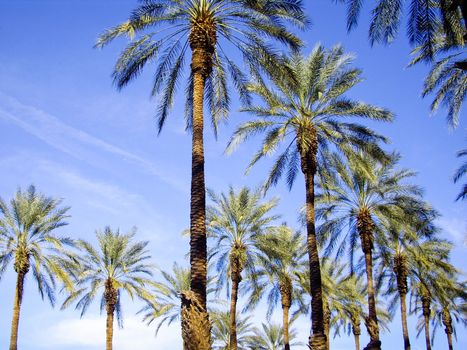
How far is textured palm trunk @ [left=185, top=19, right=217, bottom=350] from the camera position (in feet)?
40.0

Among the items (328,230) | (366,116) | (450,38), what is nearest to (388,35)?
(450,38)

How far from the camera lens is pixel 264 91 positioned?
69.4 feet

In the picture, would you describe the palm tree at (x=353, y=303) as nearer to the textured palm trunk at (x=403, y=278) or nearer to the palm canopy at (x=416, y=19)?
the textured palm trunk at (x=403, y=278)

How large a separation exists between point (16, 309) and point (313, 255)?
51.1 ft

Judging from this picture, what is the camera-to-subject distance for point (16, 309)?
25906 mm

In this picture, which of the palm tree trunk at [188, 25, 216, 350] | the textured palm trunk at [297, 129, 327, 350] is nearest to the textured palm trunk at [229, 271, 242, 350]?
the textured palm trunk at [297, 129, 327, 350]

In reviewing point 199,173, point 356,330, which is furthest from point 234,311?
point 356,330

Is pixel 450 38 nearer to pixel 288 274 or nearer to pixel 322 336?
pixel 322 336

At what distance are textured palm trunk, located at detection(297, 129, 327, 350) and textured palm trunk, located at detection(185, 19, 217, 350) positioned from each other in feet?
24.8

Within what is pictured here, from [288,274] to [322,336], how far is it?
15764mm

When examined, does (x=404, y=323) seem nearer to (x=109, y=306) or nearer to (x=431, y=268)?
(x=431, y=268)

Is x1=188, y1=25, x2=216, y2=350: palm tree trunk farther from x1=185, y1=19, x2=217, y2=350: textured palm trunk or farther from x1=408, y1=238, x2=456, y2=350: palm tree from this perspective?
x1=408, y1=238, x2=456, y2=350: palm tree

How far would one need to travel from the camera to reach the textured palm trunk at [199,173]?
40.0ft

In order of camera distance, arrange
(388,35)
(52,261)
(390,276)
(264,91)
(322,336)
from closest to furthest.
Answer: (388,35)
(322,336)
(264,91)
(52,261)
(390,276)
